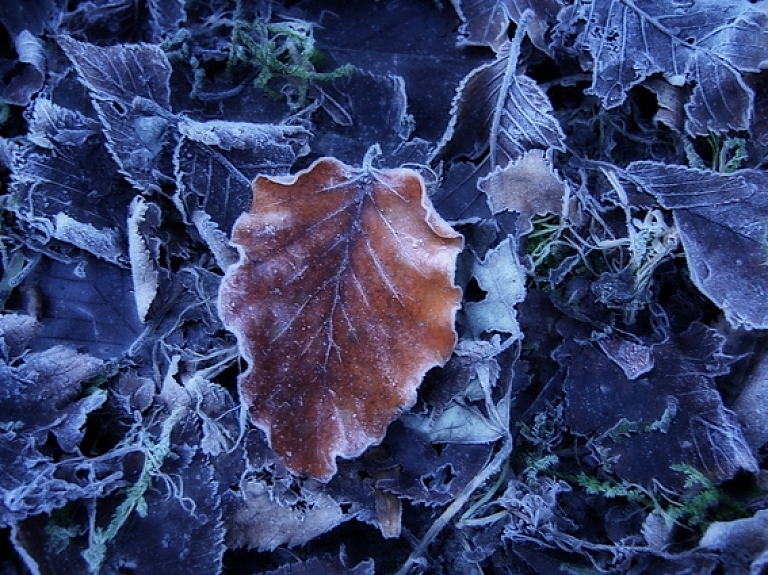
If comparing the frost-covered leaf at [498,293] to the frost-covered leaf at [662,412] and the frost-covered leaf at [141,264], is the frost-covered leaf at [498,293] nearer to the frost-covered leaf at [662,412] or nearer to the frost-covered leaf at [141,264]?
the frost-covered leaf at [662,412]

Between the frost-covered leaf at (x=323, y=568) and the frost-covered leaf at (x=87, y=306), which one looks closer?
the frost-covered leaf at (x=323, y=568)

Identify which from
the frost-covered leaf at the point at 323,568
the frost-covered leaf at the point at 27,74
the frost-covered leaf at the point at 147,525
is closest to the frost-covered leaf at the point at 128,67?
the frost-covered leaf at the point at 27,74

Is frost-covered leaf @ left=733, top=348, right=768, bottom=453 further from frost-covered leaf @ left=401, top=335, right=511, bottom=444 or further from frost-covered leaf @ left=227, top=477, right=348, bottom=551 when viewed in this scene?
frost-covered leaf @ left=227, top=477, right=348, bottom=551

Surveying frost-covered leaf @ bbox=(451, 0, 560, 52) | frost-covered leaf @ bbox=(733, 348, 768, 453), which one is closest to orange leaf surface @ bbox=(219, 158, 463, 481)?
frost-covered leaf @ bbox=(451, 0, 560, 52)

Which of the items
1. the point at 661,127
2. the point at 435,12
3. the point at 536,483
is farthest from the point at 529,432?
the point at 435,12

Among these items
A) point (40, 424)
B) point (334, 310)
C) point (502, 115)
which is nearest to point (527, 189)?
point (502, 115)

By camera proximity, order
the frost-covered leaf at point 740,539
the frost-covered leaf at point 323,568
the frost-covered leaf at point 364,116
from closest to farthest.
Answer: the frost-covered leaf at point 740,539
the frost-covered leaf at point 323,568
the frost-covered leaf at point 364,116

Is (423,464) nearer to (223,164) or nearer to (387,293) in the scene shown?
(387,293)
